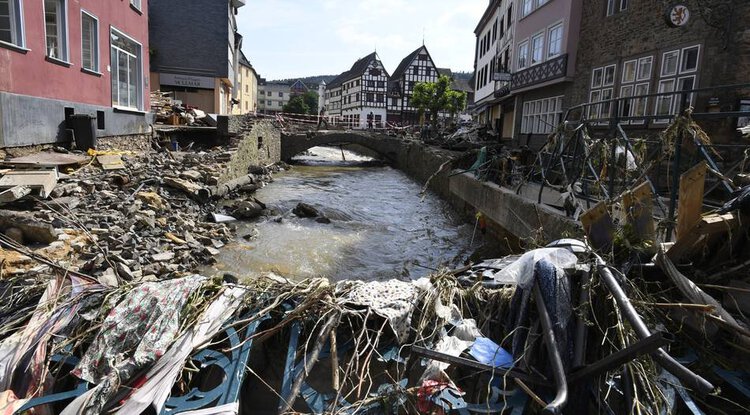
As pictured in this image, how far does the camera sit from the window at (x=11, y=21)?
8.50 metres

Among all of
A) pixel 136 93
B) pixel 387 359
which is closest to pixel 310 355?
pixel 387 359

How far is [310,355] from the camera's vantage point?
2.70 m

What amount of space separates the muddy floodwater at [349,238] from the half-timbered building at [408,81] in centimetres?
4596

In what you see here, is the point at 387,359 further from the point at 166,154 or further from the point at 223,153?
the point at 223,153

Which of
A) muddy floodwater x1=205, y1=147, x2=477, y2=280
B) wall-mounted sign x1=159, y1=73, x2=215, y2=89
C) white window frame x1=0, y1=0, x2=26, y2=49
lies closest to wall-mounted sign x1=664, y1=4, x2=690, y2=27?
muddy floodwater x1=205, y1=147, x2=477, y2=280

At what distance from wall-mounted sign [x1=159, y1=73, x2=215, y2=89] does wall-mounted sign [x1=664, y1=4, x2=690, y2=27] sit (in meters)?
26.5

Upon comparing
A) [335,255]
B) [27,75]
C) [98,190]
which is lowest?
[335,255]

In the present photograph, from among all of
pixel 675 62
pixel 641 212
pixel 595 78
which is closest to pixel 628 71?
pixel 595 78

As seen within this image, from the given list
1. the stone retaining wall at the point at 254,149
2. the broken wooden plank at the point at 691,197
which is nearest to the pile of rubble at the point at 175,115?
the stone retaining wall at the point at 254,149

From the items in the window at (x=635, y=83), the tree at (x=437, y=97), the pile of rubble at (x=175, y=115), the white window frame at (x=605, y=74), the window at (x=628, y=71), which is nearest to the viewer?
the window at (x=635, y=83)

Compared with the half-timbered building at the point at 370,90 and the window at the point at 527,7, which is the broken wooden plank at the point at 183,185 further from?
the half-timbered building at the point at 370,90

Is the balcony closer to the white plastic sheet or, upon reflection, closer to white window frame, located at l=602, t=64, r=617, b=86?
white window frame, located at l=602, t=64, r=617, b=86

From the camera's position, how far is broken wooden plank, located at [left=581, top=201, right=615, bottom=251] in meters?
3.40

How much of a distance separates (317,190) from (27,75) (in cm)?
1255
